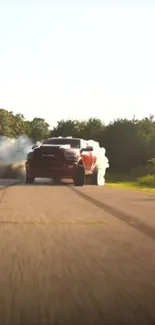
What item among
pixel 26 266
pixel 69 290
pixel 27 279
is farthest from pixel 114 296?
pixel 26 266

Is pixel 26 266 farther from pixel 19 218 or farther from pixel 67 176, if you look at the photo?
pixel 67 176

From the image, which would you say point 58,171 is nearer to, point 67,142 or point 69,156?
point 69,156

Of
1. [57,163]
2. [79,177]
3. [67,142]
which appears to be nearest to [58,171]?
[57,163]

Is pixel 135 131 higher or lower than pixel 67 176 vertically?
higher

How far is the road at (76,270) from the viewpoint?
4.30 meters

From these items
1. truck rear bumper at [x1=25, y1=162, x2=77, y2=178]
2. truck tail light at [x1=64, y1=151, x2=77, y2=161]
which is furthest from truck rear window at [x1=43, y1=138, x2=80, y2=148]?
truck rear bumper at [x1=25, y1=162, x2=77, y2=178]

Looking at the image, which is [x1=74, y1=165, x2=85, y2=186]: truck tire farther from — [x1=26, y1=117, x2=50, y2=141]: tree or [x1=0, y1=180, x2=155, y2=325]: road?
[x1=26, y1=117, x2=50, y2=141]: tree

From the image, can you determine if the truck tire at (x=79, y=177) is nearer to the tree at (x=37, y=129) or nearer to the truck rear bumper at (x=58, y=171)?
the truck rear bumper at (x=58, y=171)

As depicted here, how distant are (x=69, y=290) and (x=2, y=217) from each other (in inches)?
231

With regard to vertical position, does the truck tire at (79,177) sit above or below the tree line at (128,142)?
below

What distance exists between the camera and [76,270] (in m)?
5.92

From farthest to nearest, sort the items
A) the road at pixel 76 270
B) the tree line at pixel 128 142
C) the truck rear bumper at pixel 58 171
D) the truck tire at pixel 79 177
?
the tree line at pixel 128 142
the truck rear bumper at pixel 58 171
the truck tire at pixel 79 177
the road at pixel 76 270

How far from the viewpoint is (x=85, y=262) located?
6.38 metres

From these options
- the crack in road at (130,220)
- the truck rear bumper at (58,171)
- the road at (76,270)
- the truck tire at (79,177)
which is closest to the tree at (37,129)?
the truck rear bumper at (58,171)
